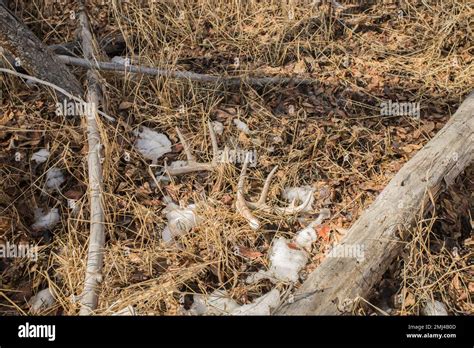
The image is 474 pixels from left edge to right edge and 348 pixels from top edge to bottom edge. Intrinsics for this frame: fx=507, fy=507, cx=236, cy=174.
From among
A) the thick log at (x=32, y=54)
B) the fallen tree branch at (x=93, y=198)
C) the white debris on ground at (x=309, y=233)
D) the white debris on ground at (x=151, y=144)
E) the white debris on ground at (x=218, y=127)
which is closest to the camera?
the fallen tree branch at (x=93, y=198)

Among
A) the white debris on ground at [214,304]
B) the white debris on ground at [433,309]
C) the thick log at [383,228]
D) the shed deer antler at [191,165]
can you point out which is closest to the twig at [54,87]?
the shed deer antler at [191,165]

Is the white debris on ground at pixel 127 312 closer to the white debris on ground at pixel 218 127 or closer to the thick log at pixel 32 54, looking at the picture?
the white debris on ground at pixel 218 127

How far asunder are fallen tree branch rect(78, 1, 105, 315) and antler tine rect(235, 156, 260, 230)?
853 mm

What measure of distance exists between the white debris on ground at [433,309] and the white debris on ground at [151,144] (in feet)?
6.49

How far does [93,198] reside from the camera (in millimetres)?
3160

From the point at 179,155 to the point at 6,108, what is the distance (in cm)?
133

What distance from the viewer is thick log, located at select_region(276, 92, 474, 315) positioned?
2512 mm

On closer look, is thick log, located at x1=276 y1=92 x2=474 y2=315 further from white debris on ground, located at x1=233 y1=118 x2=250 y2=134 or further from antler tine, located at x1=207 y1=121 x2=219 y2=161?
white debris on ground, located at x1=233 y1=118 x2=250 y2=134

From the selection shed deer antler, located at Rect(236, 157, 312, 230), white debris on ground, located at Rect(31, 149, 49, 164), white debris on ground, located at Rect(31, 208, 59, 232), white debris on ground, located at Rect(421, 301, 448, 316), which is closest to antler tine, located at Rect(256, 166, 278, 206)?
shed deer antler, located at Rect(236, 157, 312, 230)

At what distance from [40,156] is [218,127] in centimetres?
127

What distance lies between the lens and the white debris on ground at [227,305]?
275cm

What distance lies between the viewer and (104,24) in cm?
444
